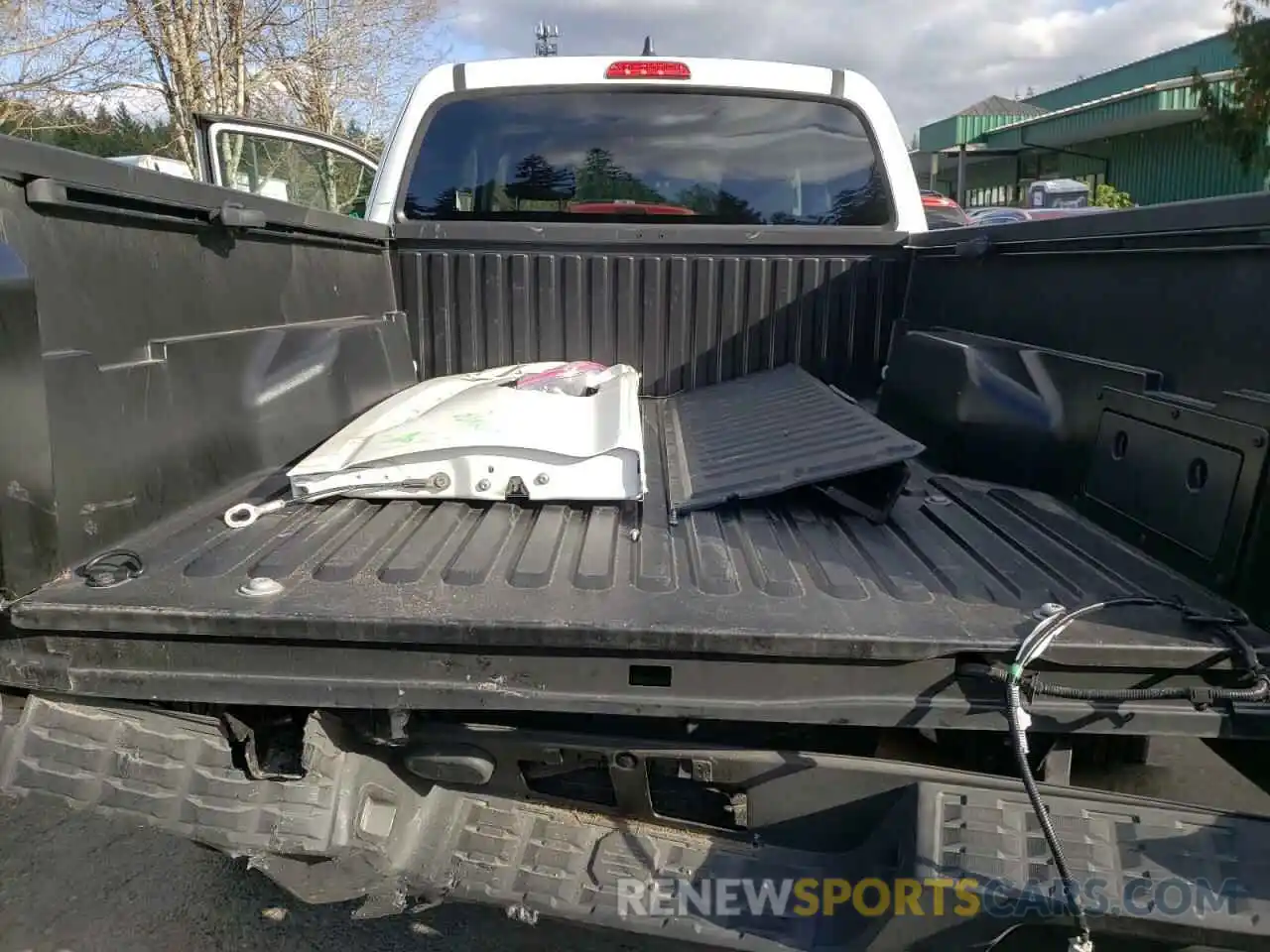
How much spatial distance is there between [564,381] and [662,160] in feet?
3.97

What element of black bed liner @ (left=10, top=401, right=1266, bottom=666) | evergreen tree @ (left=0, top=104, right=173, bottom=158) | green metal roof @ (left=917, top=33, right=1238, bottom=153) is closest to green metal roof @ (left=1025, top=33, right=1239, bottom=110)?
green metal roof @ (left=917, top=33, right=1238, bottom=153)

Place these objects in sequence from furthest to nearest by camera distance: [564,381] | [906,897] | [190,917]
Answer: [564,381]
[190,917]
[906,897]

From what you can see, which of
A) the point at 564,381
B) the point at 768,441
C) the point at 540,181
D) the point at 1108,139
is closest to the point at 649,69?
the point at 540,181

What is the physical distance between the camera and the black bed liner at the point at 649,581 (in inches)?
66.9

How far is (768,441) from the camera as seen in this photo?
2799 millimetres

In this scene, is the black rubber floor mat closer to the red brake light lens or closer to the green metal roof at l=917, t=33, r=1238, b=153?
the red brake light lens

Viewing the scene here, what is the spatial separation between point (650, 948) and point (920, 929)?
1.39 m

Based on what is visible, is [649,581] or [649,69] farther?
[649,69]

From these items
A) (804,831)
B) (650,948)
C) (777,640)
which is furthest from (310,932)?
(777,640)

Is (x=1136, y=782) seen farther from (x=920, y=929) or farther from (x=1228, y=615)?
(x=920, y=929)

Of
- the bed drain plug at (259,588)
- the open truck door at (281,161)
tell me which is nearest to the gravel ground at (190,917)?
the bed drain plug at (259,588)

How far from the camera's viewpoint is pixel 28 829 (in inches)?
139

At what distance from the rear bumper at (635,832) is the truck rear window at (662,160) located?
260cm

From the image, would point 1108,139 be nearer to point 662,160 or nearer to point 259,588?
point 662,160
